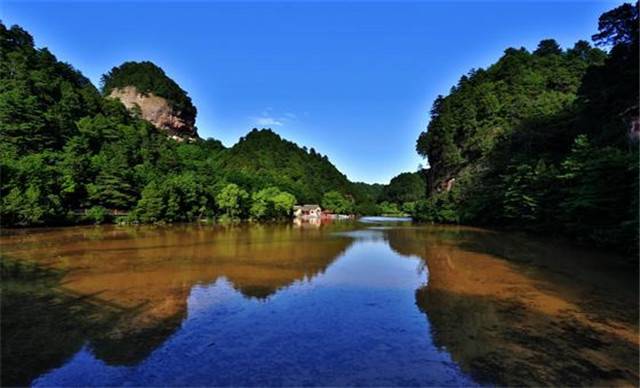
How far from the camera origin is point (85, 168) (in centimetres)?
4706

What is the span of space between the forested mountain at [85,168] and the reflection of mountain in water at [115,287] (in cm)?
1527

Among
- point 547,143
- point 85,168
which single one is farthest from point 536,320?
point 85,168

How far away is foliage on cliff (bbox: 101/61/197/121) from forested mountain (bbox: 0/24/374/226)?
42.7 feet

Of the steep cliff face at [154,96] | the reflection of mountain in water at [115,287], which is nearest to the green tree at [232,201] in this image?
the reflection of mountain in water at [115,287]

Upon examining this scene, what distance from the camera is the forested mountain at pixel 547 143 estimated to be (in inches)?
816

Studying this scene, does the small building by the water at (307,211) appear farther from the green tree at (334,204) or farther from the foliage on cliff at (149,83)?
the foliage on cliff at (149,83)

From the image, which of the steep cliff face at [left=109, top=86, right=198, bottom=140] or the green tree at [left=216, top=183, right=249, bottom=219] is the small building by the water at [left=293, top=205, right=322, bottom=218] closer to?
the green tree at [left=216, top=183, right=249, bottom=219]

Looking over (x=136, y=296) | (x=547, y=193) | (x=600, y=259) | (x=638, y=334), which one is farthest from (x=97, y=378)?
(x=547, y=193)

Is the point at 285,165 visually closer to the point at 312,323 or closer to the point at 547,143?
the point at 547,143

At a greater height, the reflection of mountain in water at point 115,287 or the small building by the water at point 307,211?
the small building by the water at point 307,211

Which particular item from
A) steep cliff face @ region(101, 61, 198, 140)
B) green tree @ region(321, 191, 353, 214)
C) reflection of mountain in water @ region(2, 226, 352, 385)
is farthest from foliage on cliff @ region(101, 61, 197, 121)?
reflection of mountain in water @ region(2, 226, 352, 385)

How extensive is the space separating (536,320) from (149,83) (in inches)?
4644

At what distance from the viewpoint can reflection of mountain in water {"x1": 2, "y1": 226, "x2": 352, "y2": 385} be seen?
24.8ft

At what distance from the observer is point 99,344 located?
7.67m
